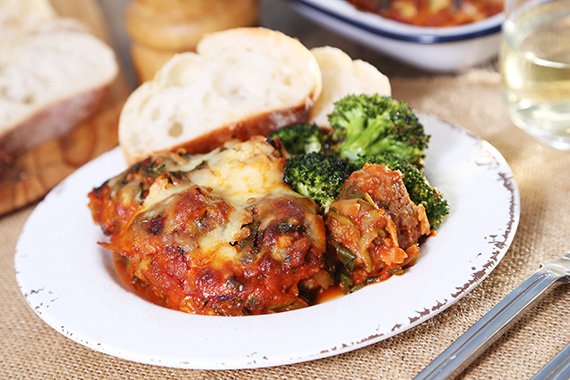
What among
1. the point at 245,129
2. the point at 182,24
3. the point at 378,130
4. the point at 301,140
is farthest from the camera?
the point at 182,24

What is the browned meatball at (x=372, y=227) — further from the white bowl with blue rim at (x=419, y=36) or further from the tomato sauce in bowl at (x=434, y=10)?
the tomato sauce in bowl at (x=434, y=10)

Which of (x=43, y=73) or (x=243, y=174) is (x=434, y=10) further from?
(x=43, y=73)

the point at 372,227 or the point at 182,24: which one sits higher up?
the point at 372,227

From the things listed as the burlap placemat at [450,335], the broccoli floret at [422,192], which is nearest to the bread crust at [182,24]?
the burlap placemat at [450,335]

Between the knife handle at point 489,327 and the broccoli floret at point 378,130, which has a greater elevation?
the broccoli floret at point 378,130

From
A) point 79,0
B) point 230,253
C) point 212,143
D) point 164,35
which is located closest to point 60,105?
point 164,35

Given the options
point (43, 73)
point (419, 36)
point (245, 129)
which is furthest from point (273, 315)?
point (43, 73)

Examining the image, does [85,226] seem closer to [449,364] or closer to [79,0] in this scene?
[449,364]
